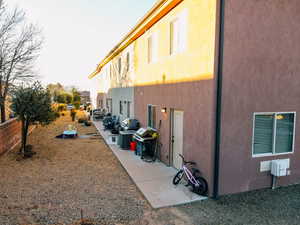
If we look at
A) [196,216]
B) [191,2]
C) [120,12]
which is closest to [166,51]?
[191,2]

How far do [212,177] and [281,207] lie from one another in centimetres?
164

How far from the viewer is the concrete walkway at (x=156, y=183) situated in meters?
5.06

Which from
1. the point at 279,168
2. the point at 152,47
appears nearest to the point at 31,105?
the point at 152,47

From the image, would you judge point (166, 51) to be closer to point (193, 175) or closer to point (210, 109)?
point (210, 109)

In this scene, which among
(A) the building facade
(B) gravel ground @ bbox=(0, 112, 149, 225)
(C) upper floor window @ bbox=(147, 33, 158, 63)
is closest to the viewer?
(B) gravel ground @ bbox=(0, 112, 149, 225)

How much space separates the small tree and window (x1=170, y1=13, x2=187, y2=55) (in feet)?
19.7

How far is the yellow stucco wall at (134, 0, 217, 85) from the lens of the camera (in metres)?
5.08

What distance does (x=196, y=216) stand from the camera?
433 cm

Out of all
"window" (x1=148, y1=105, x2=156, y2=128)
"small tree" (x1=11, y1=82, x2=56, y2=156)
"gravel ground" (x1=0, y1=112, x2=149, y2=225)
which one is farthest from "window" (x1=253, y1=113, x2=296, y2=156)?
"small tree" (x1=11, y1=82, x2=56, y2=156)

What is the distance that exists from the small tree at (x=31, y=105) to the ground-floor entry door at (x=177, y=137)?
5.82 meters

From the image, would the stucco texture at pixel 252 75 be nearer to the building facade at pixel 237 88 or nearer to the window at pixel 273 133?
the building facade at pixel 237 88

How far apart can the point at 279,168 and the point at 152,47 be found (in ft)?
21.8

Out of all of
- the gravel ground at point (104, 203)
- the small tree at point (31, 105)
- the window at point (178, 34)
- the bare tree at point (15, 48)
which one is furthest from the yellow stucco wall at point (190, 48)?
the bare tree at point (15, 48)

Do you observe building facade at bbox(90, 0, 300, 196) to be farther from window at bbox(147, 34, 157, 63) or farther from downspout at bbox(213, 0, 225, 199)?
window at bbox(147, 34, 157, 63)
